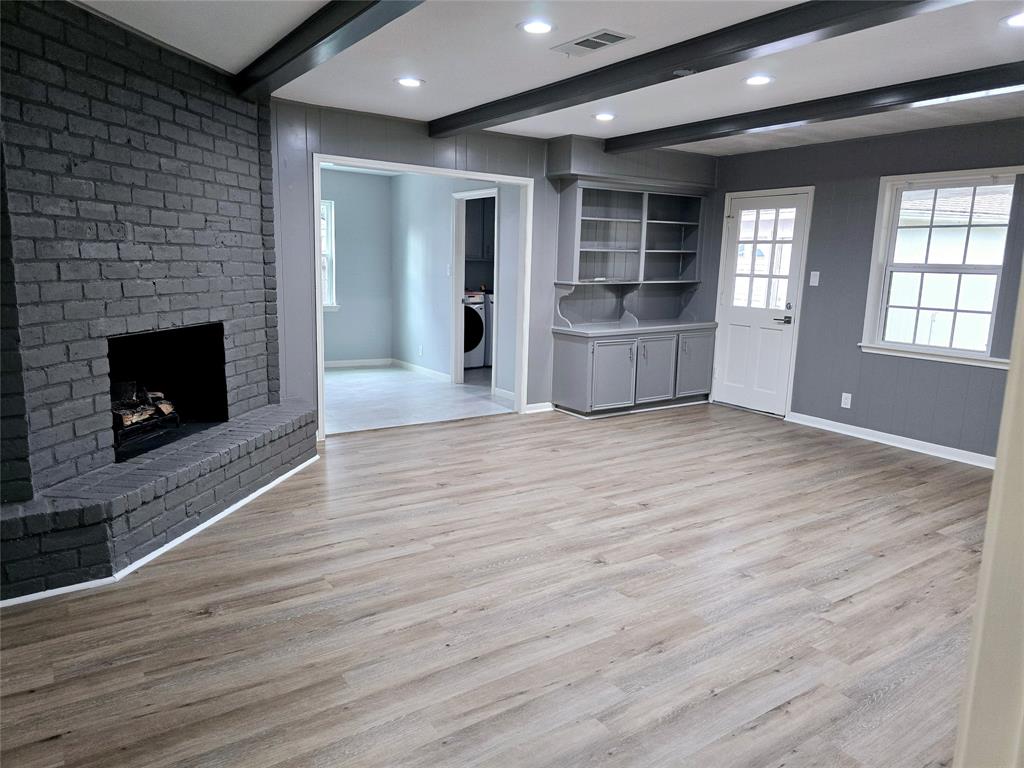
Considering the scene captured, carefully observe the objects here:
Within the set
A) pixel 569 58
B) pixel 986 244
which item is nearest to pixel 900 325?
pixel 986 244

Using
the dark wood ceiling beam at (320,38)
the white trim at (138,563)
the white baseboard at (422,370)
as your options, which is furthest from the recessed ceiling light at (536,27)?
the white baseboard at (422,370)

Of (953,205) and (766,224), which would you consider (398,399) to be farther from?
(953,205)

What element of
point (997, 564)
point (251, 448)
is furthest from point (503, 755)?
point (251, 448)

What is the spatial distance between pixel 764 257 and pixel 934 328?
5.29 ft

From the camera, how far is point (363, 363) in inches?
344

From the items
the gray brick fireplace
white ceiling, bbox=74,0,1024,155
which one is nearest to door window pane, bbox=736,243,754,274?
white ceiling, bbox=74,0,1024,155

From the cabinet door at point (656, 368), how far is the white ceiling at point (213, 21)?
402cm

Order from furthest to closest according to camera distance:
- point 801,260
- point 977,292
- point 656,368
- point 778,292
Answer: point 656,368 < point 778,292 < point 801,260 < point 977,292

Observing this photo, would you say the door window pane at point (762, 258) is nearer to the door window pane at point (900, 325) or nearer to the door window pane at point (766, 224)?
the door window pane at point (766, 224)

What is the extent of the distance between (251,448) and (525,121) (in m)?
3.08

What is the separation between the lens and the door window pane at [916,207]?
5180mm

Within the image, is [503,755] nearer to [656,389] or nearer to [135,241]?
[135,241]

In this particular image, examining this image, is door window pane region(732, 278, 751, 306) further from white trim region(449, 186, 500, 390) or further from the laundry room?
white trim region(449, 186, 500, 390)

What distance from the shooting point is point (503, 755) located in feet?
6.49
